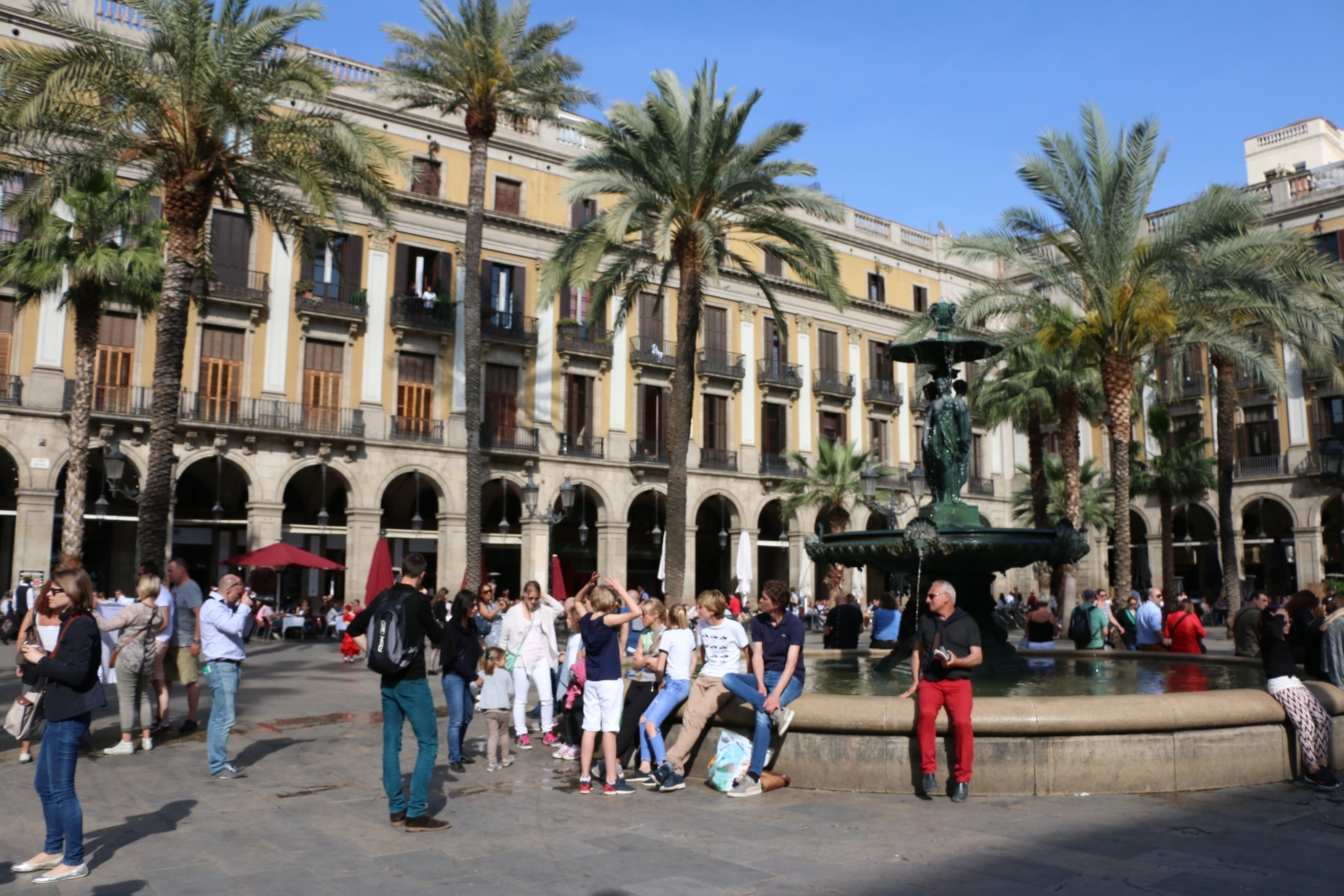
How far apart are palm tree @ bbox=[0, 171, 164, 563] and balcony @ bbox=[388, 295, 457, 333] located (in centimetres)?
856

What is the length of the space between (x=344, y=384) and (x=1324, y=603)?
Answer: 25.4 m

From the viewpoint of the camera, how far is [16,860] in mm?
5477

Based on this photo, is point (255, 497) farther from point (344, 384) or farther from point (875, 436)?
point (875, 436)

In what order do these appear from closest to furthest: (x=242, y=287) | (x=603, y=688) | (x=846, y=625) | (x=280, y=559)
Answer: (x=603, y=688) < (x=846, y=625) < (x=280, y=559) < (x=242, y=287)

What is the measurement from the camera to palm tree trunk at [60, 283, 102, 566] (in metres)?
20.5

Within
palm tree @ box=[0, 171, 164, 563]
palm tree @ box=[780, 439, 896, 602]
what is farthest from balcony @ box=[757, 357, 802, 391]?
palm tree @ box=[0, 171, 164, 563]

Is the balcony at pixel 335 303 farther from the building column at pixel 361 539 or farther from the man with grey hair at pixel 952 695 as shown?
the man with grey hair at pixel 952 695

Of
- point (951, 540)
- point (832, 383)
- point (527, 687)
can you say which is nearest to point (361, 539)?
point (832, 383)

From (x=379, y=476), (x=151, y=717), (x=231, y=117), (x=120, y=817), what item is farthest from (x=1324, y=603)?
(x=379, y=476)

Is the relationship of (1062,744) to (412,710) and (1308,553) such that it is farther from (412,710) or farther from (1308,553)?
(1308,553)

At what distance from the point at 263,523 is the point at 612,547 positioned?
11.0 m

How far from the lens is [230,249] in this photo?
2769cm

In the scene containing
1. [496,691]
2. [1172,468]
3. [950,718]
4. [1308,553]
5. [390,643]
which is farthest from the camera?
[1308,553]

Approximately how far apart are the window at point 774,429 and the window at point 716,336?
263 centimetres
